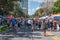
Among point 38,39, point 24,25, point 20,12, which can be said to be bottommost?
point 20,12

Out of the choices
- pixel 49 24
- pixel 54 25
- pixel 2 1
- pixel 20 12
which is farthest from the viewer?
pixel 20 12

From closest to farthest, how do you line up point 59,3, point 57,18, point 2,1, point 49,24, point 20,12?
1. point 2,1
2. point 49,24
3. point 57,18
4. point 59,3
5. point 20,12

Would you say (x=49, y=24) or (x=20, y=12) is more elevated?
(x=49, y=24)

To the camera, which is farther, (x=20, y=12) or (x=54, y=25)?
(x=20, y=12)

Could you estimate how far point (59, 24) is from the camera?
39.8 metres

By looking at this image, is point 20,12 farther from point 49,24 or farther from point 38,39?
point 38,39

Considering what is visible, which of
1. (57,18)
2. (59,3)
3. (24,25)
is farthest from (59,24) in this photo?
(59,3)

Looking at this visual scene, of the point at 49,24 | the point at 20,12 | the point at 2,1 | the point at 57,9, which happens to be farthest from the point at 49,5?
the point at 2,1

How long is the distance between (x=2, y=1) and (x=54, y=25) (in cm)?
1039

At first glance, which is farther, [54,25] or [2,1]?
[54,25]

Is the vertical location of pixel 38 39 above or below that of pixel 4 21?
above

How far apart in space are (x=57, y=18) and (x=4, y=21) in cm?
990

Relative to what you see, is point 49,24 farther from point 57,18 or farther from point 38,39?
point 38,39

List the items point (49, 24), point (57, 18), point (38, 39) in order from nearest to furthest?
point (38, 39) < point (49, 24) < point (57, 18)
